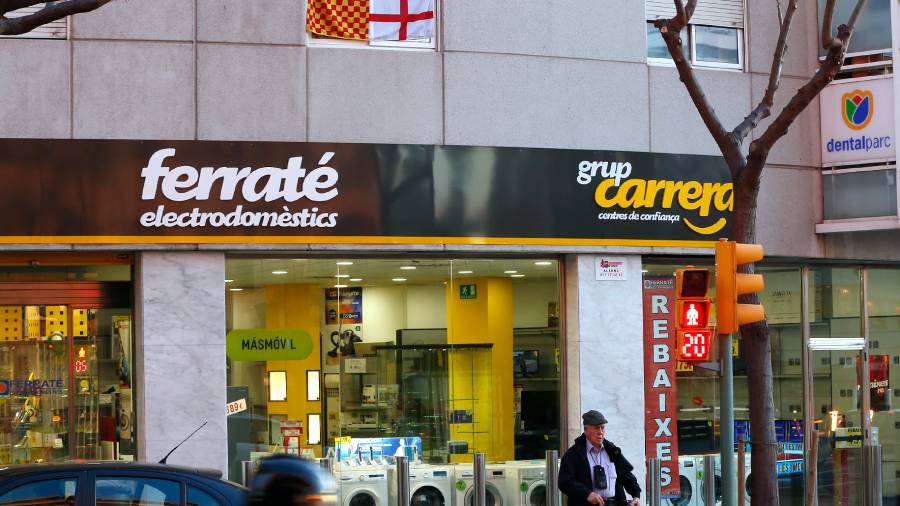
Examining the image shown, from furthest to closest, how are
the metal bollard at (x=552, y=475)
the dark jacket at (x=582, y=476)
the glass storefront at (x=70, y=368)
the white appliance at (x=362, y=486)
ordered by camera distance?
the white appliance at (x=362, y=486) → the metal bollard at (x=552, y=475) → the glass storefront at (x=70, y=368) → the dark jacket at (x=582, y=476)

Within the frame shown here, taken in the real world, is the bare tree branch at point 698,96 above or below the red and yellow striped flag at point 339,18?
below

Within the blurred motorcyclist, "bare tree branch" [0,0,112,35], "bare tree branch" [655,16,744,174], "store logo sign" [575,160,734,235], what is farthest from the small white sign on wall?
the blurred motorcyclist

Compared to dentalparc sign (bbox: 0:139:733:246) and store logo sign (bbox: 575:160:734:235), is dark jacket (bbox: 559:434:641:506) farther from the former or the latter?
store logo sign (bbox: 575:160:734:235)

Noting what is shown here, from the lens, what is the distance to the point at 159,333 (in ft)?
46.6

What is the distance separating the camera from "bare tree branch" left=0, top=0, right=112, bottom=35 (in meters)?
9.28

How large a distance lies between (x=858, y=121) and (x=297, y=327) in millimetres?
7625

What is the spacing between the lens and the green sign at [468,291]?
51.1ft

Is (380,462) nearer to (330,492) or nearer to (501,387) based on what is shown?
(501,387)

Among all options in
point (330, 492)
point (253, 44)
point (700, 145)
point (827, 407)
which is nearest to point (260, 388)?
point (253, 44)

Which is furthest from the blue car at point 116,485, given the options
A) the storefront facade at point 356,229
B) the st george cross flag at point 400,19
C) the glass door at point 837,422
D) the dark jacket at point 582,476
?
the glass door at point 837,422

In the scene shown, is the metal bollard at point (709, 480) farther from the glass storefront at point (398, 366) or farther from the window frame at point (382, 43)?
the window frame at point (382, 43)

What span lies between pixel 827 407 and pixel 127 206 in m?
9.43

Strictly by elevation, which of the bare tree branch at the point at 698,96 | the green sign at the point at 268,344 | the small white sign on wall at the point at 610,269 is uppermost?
the bare tree branch at the point at 698,96

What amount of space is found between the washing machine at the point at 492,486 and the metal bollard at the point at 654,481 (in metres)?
1.57
